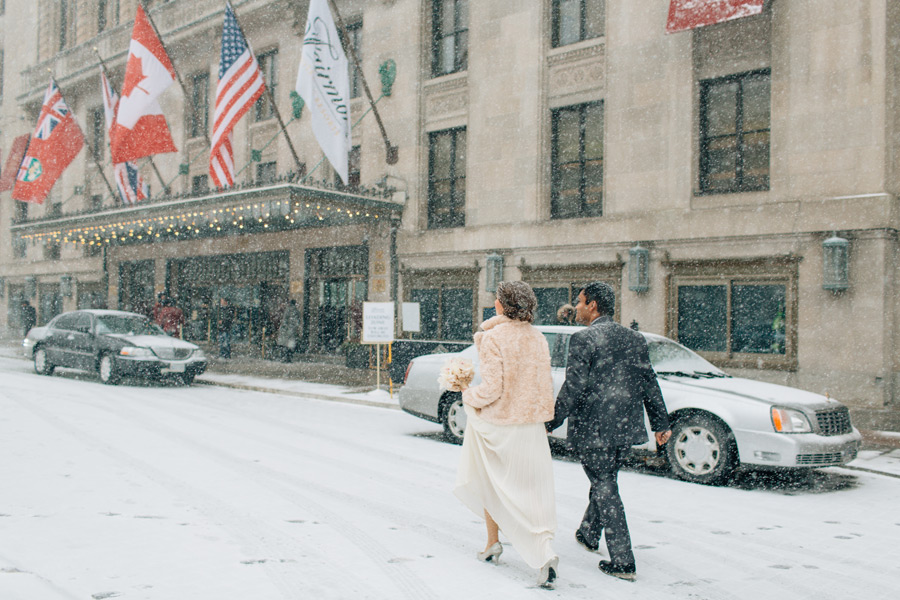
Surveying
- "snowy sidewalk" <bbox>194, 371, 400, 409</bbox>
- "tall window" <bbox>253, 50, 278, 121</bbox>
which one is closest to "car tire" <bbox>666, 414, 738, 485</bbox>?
"snowy sidewalk" <bbox>194, 371, 400, 409</bbox>

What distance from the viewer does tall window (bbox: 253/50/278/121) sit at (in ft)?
79.0

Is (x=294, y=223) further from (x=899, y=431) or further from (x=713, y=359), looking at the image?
(x=899, y=431)

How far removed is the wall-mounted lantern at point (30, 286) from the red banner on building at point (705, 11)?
33154mm

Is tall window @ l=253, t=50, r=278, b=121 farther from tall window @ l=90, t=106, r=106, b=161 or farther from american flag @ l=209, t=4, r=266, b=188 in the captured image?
tall window @ l=90, t=106, r=106, b=161

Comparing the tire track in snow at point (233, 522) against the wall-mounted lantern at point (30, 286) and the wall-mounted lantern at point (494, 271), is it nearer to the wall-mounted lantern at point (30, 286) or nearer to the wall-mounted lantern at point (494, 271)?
the wall-mounted lantern at point (494, 271)

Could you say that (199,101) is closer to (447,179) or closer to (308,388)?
(447,179)

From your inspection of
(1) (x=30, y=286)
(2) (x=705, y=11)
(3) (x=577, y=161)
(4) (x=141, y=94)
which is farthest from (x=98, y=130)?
(2) (x=705, y=11)

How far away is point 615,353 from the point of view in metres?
4.66

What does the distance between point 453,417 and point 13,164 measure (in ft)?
116

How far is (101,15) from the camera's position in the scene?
33031mm

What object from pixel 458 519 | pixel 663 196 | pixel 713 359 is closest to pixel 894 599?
pixel 458 519

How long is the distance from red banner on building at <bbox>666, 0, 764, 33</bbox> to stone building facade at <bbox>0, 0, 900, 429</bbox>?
0.75m

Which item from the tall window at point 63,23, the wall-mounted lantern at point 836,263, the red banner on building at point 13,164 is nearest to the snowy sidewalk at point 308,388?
the wall-mounted lantern at point 836,263

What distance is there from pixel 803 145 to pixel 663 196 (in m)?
2.83
